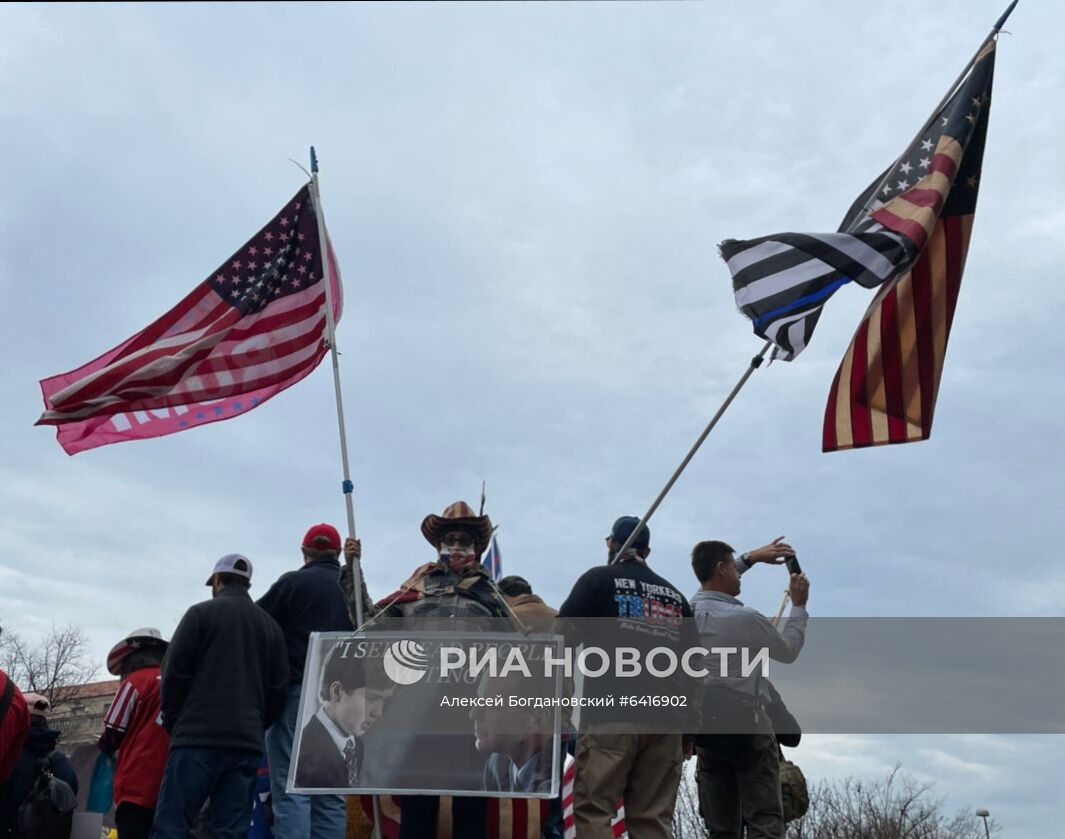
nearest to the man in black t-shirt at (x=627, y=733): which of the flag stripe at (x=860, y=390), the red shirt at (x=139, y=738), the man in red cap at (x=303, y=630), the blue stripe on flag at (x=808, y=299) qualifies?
the man in red cap at (x=303, y=630)

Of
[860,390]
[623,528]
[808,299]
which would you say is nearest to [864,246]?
[808,299]

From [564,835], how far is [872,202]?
14.8 feet

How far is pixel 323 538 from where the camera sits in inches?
323

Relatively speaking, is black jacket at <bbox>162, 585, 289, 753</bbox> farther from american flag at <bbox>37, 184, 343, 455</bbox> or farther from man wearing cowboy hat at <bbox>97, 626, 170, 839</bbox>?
american flag at <bbox>37, 184, 343, 455</bbox>

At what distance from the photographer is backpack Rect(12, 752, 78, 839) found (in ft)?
27.3

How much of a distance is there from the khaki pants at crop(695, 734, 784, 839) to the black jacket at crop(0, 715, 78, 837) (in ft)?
14.3

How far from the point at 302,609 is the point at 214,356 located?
228 cm

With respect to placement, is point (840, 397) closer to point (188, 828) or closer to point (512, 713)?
point (512, 713)

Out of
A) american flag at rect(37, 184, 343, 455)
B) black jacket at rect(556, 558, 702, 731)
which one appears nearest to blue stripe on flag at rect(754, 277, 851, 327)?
black jacket at rect(556, 558, 702, 731)

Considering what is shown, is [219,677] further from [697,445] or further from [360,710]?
[697,445]

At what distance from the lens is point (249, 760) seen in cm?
686

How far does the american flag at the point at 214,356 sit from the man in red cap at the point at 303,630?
1.52 m

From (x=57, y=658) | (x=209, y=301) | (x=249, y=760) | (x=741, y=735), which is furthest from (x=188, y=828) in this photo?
(x=57, y=658)

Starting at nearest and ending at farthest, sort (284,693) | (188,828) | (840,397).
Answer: (188,828)
(284,693)
(840,397)
